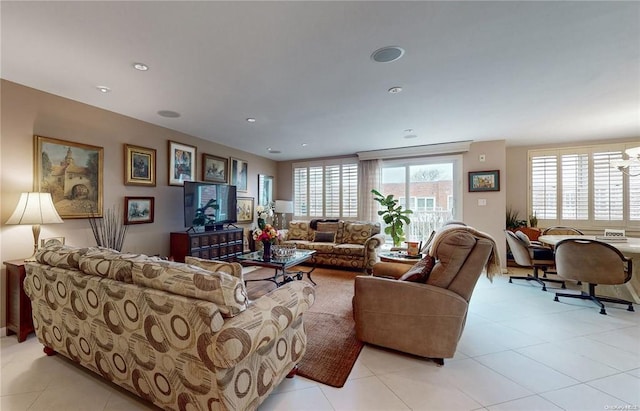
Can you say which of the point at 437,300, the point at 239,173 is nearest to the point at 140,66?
the point at 437,300

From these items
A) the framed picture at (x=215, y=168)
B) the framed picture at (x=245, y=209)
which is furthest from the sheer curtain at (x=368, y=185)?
the framed picture at (x=215, y=168)

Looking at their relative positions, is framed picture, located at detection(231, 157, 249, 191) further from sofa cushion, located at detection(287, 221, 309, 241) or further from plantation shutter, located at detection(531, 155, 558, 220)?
plantation shutter, located at detection(531, 155, 558, 220)

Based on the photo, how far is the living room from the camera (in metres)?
1.76

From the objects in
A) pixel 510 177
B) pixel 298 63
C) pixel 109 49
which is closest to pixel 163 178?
pixel 109 49

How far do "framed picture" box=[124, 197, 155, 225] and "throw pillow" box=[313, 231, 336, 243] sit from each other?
3031 millimetres

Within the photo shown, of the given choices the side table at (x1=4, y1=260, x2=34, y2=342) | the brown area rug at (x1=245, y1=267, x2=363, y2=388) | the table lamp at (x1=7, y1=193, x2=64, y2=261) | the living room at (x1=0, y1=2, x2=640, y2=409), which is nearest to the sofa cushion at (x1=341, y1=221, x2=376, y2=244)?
the brown area rug at (x1=245, y1=267, x2=363, y2=388)

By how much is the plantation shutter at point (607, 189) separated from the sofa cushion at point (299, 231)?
18.9 ft

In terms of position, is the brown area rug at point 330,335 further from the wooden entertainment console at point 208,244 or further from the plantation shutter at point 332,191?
the plantation shutter at point 332,191

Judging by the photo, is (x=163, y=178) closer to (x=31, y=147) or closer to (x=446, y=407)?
(x=31, y=147)

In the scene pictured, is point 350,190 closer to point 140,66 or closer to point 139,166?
point 139,166

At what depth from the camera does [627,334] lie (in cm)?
252

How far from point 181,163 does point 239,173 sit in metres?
1.42

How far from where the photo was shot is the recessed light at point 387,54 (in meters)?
2.04

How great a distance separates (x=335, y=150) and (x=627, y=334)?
16.3 feet
